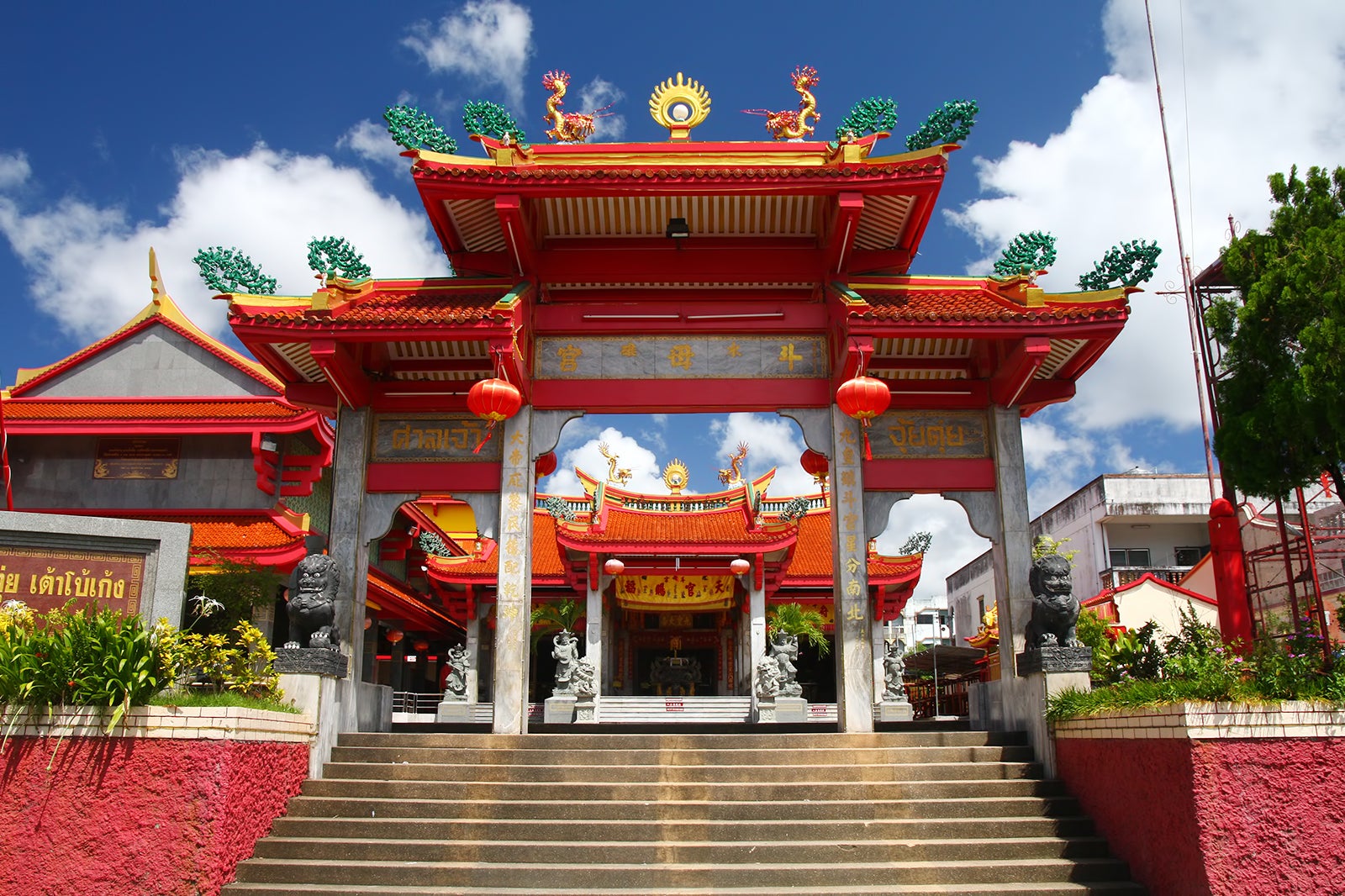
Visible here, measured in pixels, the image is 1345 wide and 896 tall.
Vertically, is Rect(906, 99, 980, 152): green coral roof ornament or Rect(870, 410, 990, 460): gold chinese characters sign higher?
Rect(906, 99, 980, 152): green coral roof ornament

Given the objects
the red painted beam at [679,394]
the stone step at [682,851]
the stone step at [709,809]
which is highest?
the red painted beam at [679,394]

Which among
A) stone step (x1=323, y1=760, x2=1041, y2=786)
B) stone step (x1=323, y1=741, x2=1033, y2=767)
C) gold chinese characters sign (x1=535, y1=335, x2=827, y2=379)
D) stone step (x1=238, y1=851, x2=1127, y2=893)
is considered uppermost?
gold chinese characters sign (x1=535, y1=335, x2=827, y2=379)

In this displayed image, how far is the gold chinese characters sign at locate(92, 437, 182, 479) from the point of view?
57.5 feet

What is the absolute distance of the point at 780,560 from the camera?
22297 millimetres

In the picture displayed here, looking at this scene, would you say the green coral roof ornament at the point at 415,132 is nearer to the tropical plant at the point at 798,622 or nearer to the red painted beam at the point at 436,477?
the red painted beam at the point at 436,477

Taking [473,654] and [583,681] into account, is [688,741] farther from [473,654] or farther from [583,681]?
[473,654]

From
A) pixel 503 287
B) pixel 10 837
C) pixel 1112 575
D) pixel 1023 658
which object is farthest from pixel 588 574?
pixel 1112 575

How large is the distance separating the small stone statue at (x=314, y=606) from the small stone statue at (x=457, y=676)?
10.1 metres

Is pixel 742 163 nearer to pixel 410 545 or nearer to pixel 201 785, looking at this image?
pixel 201 785

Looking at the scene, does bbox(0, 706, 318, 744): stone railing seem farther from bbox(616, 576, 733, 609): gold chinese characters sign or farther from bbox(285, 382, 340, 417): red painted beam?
bbox(616, 576, 733, 609): gold chinese characters sign

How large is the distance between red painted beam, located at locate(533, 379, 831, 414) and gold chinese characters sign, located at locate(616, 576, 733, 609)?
13962 mm

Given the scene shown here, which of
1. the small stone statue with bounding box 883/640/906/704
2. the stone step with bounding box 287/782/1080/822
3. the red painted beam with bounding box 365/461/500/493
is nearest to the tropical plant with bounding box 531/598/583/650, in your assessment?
the small stone statue with bounding box 883/640/906/704

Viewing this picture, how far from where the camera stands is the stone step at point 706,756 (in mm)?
8445

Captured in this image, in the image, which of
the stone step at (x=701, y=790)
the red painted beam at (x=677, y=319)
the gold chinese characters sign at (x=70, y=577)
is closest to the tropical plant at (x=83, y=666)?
the gold chinese characters sign at (x=70, y=577)
